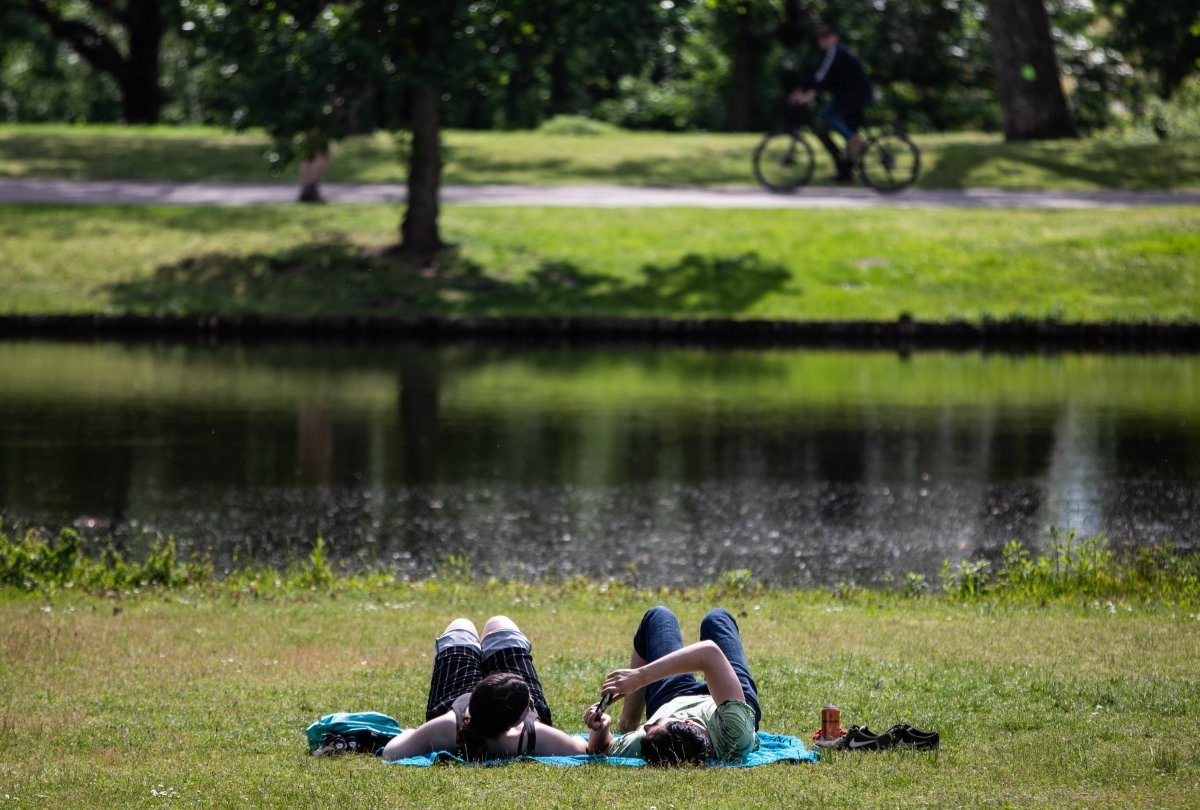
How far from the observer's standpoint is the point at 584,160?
38500mm

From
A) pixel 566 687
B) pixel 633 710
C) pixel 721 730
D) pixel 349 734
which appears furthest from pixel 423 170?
pixel 721 730

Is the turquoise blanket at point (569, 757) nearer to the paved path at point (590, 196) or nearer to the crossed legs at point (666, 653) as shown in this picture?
the crossed legs at point (666, 653)

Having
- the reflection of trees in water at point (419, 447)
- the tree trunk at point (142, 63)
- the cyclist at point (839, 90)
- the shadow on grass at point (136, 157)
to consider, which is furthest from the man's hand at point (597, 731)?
the tree trunk at point (142, 63)

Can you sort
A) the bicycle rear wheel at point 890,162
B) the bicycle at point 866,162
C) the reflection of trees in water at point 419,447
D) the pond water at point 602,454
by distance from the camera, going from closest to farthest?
the pond water at point 602,454
the reflection of trees in water at point 419,447
the bicycle at point 866,162
the bicycle rear wheel at point 890,162

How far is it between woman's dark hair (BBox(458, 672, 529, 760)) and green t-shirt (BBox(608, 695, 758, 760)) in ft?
1.66

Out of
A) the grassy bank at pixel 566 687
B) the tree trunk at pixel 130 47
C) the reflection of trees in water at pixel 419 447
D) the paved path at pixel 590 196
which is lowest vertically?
the reflection of trees in water at pixel 419 447

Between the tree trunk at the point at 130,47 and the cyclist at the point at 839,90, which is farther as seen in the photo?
the tree trunk at the point at 130,47

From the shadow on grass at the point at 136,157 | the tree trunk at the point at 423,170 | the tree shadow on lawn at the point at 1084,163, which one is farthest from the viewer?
the shadow on grass at the point at 136,157

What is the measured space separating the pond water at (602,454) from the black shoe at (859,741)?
17.3 feet

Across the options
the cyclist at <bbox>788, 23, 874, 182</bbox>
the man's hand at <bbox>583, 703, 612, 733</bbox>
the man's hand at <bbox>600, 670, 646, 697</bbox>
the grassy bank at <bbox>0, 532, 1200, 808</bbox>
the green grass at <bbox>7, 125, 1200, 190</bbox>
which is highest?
the cyclist at <bbox>788, 23, 874, 182</bbox>

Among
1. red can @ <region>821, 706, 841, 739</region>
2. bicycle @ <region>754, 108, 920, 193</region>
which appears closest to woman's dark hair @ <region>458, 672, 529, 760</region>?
red can @ <region>821, 706, 841, 739</region>

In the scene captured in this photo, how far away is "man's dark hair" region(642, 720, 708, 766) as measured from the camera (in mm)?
7672

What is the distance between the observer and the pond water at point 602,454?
14.6 meters

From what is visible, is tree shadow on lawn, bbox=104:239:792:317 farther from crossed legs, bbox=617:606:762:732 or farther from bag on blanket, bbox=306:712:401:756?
bag on blanket, bbox=306:712:401:756
